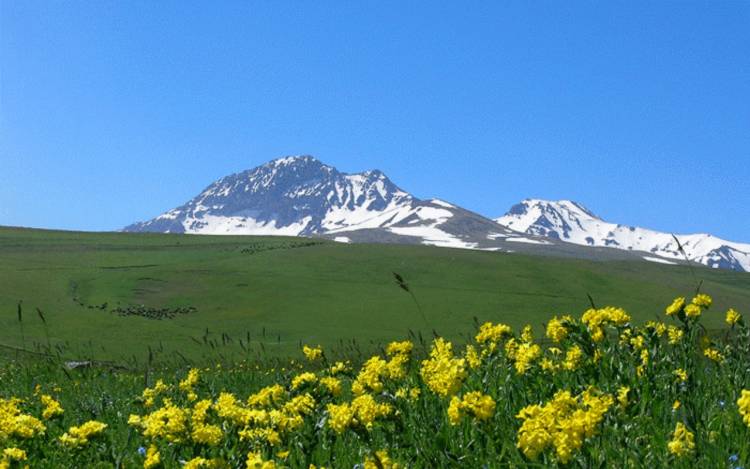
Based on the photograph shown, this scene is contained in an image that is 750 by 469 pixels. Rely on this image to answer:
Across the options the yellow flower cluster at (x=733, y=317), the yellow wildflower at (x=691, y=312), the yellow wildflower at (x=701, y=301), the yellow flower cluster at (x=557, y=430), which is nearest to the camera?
the yellow flower cluster at (x=557, y=430)

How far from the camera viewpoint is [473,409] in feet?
11.2

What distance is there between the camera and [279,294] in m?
65.8

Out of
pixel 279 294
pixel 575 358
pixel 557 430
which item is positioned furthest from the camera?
pixel 279 294

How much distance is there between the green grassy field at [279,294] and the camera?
1633 inches

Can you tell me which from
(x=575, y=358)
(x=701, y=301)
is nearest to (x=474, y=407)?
(x=575, y=358)

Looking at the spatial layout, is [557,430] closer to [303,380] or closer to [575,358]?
[303,380]

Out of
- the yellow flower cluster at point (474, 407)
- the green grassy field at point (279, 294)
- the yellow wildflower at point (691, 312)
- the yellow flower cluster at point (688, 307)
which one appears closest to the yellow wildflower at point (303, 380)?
the yellow flower cluster at point (474, 407)

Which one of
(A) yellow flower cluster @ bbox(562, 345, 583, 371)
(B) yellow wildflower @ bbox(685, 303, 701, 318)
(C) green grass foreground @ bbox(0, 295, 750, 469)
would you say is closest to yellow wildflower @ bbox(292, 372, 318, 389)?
(C) green grass foreground @ bbox(0, 295, 750, 469)

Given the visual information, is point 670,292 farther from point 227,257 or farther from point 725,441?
point 725,441

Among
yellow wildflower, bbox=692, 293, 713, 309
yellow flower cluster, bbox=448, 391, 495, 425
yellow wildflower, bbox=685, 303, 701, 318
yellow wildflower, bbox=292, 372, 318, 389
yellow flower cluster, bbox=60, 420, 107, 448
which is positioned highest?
yellow wildflower, bbox=692, 293, 713, 309

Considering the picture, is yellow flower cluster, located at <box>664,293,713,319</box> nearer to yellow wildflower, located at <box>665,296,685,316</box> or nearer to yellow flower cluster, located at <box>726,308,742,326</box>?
yellow wildflower, located at <box>665,296,685,316</box>

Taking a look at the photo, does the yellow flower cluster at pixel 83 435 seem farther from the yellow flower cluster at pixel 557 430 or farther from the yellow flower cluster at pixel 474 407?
the yellow flower cluster at pixel 557 430

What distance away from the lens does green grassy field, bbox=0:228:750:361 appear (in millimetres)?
41469

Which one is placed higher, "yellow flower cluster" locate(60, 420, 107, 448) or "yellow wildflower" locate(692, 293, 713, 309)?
"yellow wildflower" locate(692, 293, 713, 309)
